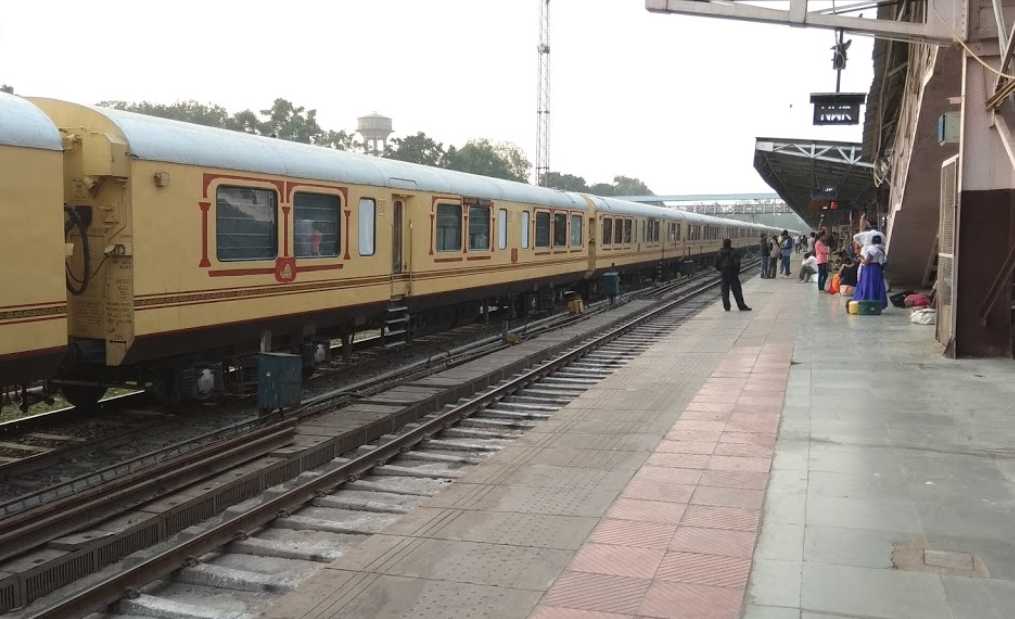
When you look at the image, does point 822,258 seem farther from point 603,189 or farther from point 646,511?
point 603,189

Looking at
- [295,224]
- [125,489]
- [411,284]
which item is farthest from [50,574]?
[411,284]

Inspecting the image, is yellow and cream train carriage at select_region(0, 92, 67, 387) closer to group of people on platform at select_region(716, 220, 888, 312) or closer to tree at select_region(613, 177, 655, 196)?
group of people on platform at select_region(716, 220, 888, 312)

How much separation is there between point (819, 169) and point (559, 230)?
17.2 m

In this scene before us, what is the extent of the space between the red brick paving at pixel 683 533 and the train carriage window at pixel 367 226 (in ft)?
16.8

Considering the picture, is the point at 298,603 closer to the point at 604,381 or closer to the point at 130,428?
the point at 130,428

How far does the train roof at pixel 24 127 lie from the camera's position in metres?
6.41

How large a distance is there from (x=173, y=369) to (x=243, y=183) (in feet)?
6.66

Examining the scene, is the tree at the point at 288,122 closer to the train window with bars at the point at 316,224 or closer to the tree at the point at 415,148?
the tree at the point at 415,148

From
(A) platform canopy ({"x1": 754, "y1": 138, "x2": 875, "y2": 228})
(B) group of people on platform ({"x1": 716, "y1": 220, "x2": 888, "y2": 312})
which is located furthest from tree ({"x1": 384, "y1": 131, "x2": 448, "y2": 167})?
(B) group of people on platform ({"x1": 716, "y1": 220, "x2": 888, "y2": 312})

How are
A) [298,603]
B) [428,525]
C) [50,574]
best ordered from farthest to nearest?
[428,525]
[50,574]
[298,603]

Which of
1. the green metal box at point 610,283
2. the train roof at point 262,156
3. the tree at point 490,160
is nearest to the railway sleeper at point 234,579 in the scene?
the train roof at point 262,156

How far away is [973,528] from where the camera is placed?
17.0 ft

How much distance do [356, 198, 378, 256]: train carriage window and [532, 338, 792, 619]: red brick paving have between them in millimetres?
5124

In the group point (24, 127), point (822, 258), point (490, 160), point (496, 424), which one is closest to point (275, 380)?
point (496, 424)
